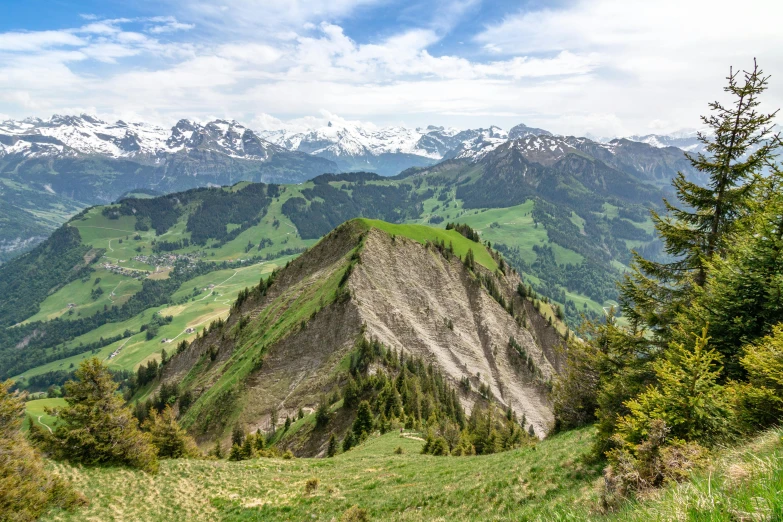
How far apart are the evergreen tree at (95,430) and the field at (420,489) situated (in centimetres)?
139

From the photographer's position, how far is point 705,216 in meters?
27.0

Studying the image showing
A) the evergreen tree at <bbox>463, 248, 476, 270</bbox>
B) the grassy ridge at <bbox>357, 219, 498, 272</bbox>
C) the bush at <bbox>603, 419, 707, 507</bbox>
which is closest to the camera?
the bush at <bbox>603, 419, 707, 507</bbox>

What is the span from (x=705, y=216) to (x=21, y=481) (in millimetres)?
48132

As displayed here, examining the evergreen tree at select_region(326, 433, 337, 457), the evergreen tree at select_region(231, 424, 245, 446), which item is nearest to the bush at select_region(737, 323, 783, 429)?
the evergreen tree at select_region(326, 433, 337, 457)

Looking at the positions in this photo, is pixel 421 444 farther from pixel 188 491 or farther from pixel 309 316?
pixel 309 316

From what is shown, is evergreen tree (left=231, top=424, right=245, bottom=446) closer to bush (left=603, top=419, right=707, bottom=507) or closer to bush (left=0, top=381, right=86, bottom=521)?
bush (left=0, top=381, right=86, bottom=521)

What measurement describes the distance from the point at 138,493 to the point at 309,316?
193 ft

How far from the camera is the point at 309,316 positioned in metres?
89.6

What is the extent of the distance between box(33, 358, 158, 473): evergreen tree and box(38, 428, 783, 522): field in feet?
4.56

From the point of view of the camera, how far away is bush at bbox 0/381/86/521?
22917mm

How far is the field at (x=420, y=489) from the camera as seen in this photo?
7188 millimetres

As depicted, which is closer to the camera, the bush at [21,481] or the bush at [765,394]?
the bush at [765,394]

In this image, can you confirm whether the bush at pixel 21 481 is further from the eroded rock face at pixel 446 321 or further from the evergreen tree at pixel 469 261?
the evergreen tree at pixel 469 261

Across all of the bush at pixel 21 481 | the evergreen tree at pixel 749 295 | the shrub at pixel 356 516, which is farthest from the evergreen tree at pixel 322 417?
the evergreen tree at pixel 749 295
